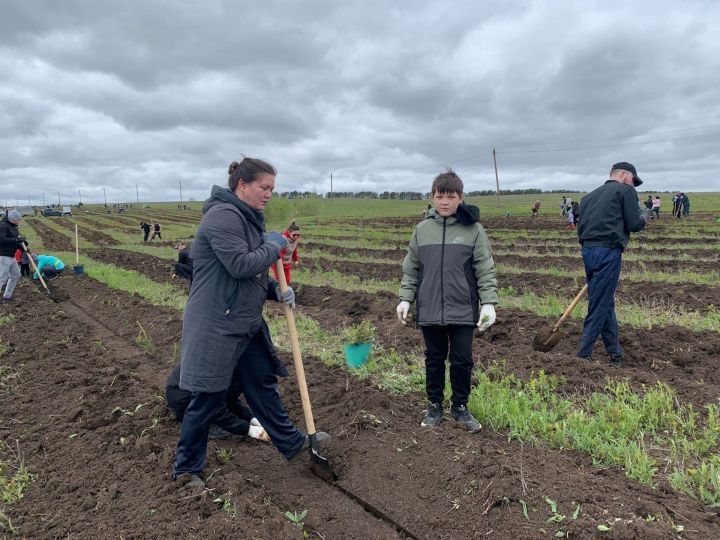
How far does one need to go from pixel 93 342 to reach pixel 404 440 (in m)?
5.39

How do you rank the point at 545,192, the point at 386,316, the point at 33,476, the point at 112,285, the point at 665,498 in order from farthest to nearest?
1. the point at 545,192
2. the point at 112,285
3. the point at 386,316
4. the point at 33,476
5. the point at 665,498

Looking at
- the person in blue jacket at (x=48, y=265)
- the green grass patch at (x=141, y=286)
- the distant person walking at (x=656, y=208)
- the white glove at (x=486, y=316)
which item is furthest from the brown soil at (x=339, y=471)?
the distant person walking at (x=656, y=208)

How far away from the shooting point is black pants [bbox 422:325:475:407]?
139 inches

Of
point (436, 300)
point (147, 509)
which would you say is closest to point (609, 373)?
point (436, 300)

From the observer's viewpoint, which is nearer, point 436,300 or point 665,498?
point 665,498

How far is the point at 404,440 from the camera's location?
11.8 ft

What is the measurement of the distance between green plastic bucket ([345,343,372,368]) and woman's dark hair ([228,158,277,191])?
8.91ft

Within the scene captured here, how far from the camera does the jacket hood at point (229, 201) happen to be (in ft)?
9.28

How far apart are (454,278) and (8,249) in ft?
32.5

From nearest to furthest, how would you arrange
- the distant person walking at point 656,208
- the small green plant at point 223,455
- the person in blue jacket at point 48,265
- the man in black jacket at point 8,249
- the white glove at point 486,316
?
1. the white glove at point 486,316
2. the small green plant at point 223,455
3. the man in black jacket at point 8,249
4. the person in blue jacket at point 48,265
5. the distant person walking at point 656,208

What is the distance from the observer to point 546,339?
18.6 feet

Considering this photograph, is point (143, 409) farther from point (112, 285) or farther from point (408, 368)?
point (112, 285)

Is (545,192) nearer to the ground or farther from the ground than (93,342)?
farther from the ground

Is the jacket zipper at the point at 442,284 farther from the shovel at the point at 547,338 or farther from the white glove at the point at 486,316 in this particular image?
the shovel at the point at 547,338
